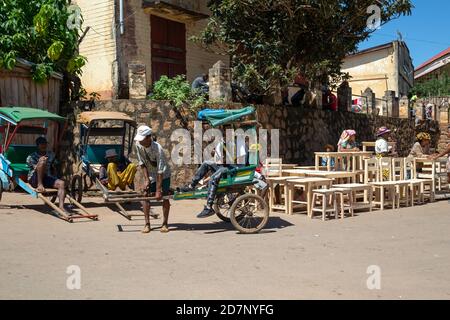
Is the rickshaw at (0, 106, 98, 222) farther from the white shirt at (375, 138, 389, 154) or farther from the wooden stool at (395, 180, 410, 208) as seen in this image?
the white shirt at (375, 138, 389, 154)

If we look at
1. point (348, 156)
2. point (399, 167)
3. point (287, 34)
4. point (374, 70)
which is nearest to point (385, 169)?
point (399, 167)

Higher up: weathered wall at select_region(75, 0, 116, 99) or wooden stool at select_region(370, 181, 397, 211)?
weathered wall at select_region(75, 0, 116, 99)

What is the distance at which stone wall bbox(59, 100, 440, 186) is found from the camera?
12.4 metres

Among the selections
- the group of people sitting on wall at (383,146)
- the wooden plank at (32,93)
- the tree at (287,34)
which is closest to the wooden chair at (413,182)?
the group of people sitting on wall at (383,146)

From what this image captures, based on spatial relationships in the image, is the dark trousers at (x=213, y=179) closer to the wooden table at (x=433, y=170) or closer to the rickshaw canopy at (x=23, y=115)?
the rickshaw canopy at (x=23, y=115)

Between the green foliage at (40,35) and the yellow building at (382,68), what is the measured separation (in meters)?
21.7

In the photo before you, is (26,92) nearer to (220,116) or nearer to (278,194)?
(220,116)

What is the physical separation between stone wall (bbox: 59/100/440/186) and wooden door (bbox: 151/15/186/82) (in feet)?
12.0

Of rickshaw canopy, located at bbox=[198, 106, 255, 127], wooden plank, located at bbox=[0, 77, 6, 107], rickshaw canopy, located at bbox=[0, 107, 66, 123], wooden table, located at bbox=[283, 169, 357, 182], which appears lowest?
wooden table, located at bbox=[283, 169, 357, 182]

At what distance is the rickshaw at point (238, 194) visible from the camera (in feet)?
27.0

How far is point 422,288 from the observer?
199 inches

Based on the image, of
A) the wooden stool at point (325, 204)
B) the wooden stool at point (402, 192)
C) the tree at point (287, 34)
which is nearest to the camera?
the wooden stool at point (325, 204)

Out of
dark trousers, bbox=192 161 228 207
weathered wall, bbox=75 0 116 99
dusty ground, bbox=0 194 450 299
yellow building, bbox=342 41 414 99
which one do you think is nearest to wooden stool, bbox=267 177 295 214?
dusty ground, bbox=0 194 450 299
